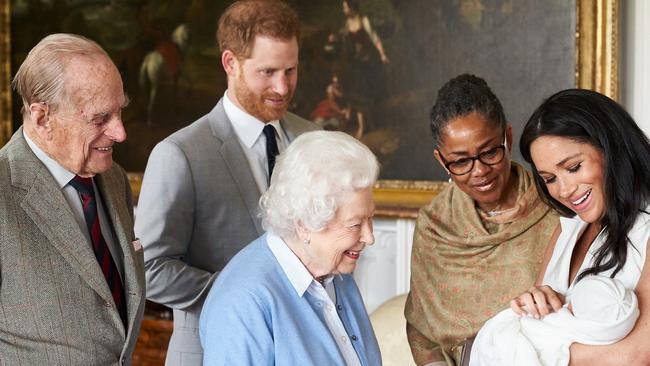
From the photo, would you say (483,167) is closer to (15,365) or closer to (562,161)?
(562,161)

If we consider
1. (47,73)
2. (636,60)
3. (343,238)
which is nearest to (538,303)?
(343,238)

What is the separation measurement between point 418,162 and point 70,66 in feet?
10.1

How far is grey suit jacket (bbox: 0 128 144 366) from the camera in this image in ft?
9.11

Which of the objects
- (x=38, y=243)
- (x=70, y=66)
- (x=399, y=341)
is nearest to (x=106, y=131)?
(x=70, y=66)

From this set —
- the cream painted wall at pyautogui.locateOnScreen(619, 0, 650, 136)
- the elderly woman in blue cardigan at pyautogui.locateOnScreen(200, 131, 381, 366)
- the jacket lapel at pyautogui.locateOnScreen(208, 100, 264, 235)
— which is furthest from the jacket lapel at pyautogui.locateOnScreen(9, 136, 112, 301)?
the cream painted wall at pyautogui.locateOnScreen(619, 0, 650, 136)

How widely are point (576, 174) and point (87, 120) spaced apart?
1607mm

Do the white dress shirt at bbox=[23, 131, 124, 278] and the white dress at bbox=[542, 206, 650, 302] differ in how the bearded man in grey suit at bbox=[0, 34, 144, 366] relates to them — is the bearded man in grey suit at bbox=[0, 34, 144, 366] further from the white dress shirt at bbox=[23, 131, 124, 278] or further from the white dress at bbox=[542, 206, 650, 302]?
the white dress at bbox=[542, 206, 650, 302]

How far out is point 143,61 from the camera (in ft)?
22.9

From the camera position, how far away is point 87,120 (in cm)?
294

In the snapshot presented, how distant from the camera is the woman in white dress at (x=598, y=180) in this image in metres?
2.90

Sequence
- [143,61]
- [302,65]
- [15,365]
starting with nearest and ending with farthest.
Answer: [15,365] < [302,65] < [143,61]

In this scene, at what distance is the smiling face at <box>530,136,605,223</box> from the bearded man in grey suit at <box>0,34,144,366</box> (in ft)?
4.73

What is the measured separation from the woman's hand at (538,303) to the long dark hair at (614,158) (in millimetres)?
155

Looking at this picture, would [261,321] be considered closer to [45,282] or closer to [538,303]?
[45,282]
